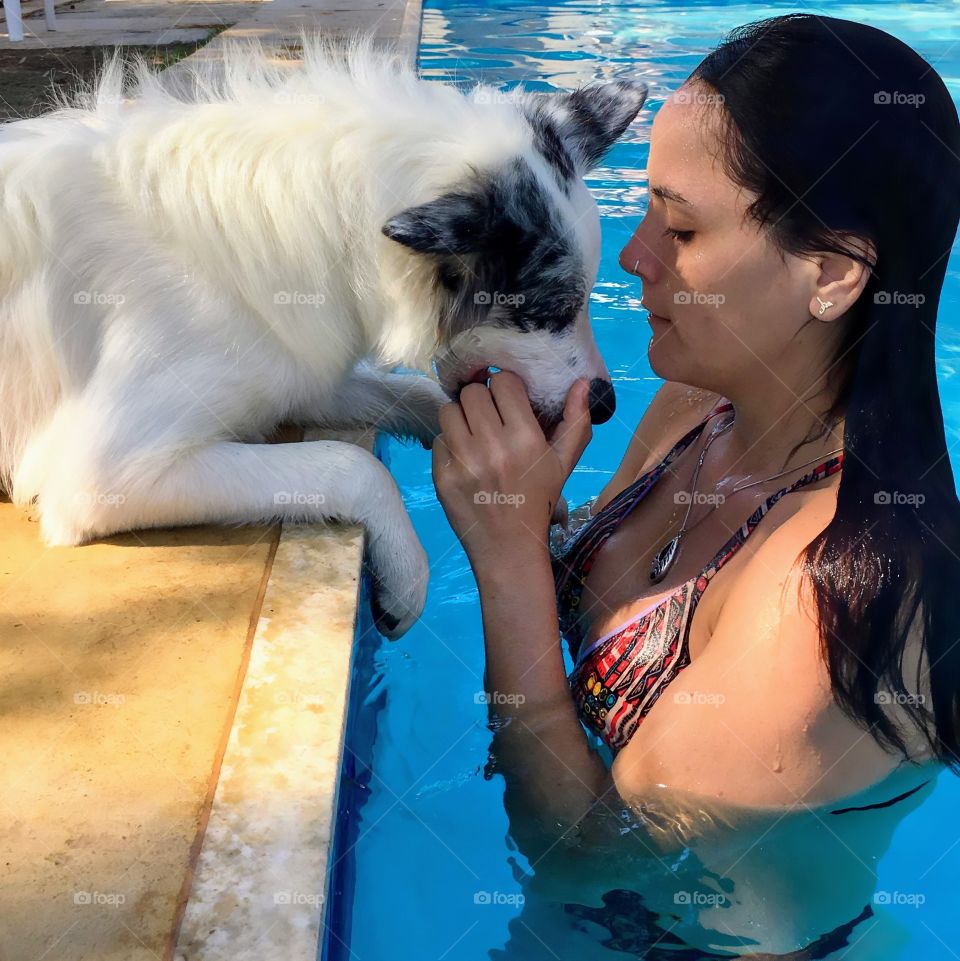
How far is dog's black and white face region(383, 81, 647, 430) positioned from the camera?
2490 millimetres

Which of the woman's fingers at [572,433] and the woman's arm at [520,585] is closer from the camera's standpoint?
the woman's arm at [520,585]

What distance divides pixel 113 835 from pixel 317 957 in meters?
0.39

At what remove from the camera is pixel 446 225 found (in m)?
2.32

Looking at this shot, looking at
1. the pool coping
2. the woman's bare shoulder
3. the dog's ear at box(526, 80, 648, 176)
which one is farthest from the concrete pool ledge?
the dog's ear at box(526, 80, 648, 176)

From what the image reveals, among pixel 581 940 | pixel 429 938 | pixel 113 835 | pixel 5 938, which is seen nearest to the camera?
pixel 5 938

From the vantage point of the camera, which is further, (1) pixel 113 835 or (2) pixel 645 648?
(2) pixel 645 648

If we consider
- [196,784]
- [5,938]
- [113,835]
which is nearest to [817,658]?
[196,784]

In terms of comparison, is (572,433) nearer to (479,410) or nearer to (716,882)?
(479,410)

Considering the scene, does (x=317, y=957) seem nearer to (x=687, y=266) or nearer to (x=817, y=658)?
(x=817, y=658)

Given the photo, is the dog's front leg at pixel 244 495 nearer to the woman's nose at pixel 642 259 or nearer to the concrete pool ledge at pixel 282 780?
the concrete pool ledge at pixel 282 780

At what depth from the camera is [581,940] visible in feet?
7.36

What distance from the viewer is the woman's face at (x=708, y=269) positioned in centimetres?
189

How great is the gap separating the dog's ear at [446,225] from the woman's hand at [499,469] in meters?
0.32

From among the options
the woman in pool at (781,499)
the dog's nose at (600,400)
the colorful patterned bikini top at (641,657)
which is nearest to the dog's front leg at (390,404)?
the dog's nose at (600,400)
